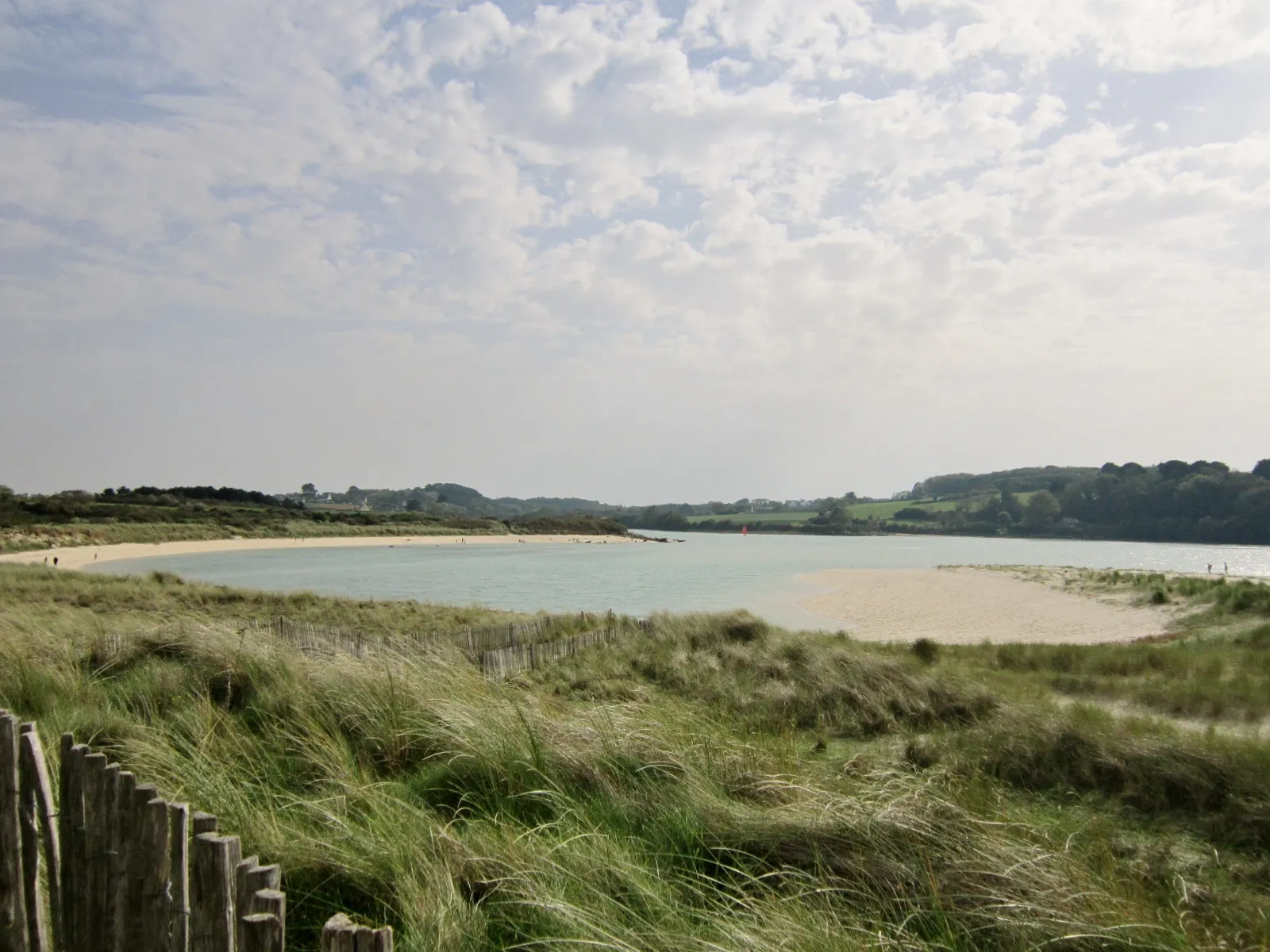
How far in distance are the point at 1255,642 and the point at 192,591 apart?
88.4ft

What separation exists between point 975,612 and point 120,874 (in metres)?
31.8

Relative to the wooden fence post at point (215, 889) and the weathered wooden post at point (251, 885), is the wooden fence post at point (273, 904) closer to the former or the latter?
the weathered wooden post at point (251, 885)

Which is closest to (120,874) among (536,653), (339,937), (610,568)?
(339,937)

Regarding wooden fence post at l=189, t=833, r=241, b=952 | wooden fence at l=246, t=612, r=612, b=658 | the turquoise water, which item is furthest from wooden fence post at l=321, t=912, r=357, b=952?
the turquoise water

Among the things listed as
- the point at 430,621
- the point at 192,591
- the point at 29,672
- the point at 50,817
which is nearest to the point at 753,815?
the point at 50,817

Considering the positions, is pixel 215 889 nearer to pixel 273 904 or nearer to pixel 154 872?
pixel 273 904

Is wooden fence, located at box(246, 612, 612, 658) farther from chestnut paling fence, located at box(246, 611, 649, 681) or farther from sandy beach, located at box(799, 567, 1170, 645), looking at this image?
sandy beach, located at box(799, 567, 1170, 645)

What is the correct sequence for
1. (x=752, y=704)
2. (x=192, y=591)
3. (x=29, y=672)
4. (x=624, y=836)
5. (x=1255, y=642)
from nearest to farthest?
(x=624, y=836), (x=29, y=672), (x=752, y=704), (x=1255, y=642), (x=192, y=591)

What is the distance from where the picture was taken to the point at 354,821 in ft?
13.3

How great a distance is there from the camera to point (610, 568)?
59.0 m

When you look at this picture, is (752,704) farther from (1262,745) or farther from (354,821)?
(354,821)

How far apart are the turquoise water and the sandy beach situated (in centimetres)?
202

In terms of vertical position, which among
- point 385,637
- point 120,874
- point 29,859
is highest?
point 120,874

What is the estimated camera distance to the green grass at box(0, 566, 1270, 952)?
3240 mm
